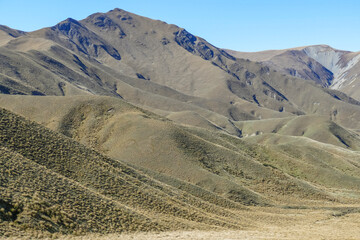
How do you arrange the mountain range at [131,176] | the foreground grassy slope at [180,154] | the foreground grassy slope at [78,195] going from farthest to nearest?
1. the foreground grassy slope at [180,154]
2. the mountain range at [131,176]
3. the foreground grassy slope at [78,195]

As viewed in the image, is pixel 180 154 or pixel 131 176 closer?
pixel 131 176

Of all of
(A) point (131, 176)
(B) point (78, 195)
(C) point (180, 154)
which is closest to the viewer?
(B) point (78, 195)

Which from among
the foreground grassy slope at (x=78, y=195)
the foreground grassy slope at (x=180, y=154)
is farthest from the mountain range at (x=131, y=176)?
the foreground grassy slope at (x=180, y=154)

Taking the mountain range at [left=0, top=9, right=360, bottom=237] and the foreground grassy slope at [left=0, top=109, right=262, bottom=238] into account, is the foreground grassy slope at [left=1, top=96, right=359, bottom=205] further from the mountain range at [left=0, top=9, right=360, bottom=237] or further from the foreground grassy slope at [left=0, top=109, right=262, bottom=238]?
the foreground grassy slope at [left=0, top=109, right=262, bottom=238]

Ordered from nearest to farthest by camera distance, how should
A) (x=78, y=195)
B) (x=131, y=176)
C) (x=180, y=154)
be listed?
(x=78, y=195) < (x=131, y=176) < (x=180, y=154)

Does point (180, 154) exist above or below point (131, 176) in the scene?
above

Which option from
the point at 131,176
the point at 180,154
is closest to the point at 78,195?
the point at 131,176

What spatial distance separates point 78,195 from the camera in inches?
1476

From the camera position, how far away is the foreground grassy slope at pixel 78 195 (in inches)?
1241

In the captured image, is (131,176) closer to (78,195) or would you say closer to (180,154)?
(78,195)

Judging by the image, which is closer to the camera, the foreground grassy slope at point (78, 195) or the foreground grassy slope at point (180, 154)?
the foreground grassy slope at point (78, 195)

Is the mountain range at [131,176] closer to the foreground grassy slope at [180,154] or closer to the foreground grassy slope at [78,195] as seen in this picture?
the foreground grassy slope at [78,195]

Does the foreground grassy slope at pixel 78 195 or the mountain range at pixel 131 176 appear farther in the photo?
the mountain range at pixel 131 176

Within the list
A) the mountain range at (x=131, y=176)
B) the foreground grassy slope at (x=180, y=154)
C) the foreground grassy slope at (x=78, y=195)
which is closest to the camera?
the foreground grassy slope at (x=78, y=195)
